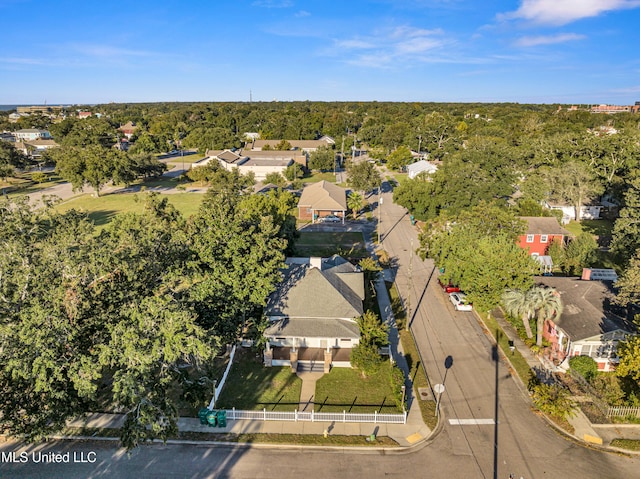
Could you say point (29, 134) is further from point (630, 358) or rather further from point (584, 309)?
point (630, 358)

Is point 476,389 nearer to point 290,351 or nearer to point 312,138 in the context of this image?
point 290,351

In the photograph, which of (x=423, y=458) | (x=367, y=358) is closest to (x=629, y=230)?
(x=367, y=358)

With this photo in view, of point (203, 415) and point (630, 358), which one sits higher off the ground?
point (630, 358)

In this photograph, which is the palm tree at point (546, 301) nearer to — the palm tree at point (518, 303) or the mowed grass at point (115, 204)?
the palm tree at point (518, 303)

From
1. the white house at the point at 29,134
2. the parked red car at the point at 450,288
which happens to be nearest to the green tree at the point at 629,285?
the parked red car at the point at 450,288

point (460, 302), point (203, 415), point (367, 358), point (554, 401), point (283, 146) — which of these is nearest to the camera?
point (203, 415)

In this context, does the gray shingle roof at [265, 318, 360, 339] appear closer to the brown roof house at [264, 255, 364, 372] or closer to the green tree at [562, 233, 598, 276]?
the brown roof house at [264, 255, 364, 372]

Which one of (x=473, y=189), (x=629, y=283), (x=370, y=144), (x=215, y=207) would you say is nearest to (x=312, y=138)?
(x=370, y=144)
